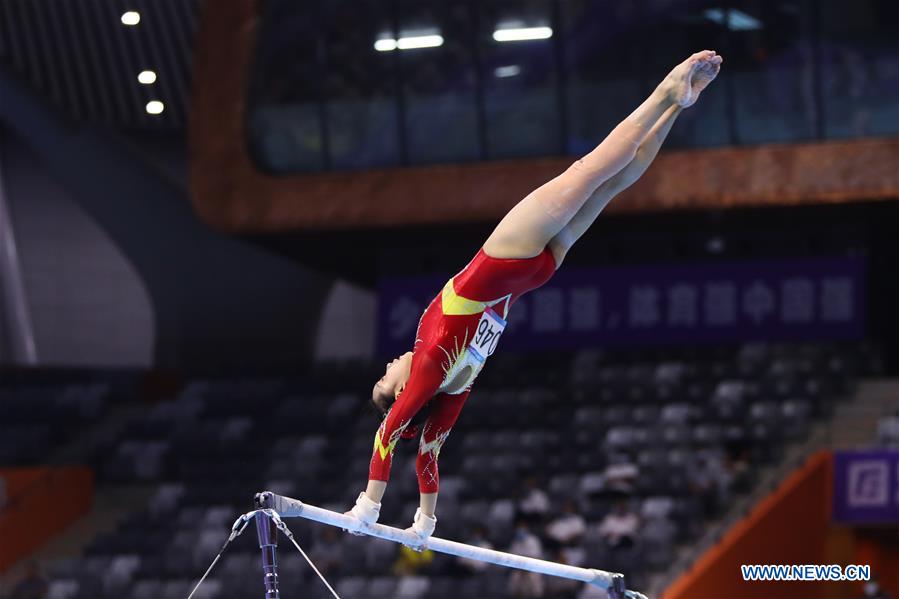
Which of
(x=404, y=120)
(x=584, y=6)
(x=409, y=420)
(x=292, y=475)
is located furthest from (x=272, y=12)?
(x=409, y=420)

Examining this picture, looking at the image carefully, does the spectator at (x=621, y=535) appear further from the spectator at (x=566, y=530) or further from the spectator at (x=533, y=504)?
the spectator at (x=533, y=504)

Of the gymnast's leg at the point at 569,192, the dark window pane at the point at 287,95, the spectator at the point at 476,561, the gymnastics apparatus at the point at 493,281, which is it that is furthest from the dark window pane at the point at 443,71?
the gymnast's leg at the point at 569,192

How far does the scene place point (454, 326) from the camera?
6926 millimetres

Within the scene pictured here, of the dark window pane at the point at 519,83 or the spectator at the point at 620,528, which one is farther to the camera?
the dark window pane at the point at 519,83

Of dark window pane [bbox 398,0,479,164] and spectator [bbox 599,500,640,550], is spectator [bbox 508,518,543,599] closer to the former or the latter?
spectator [bbox 599,500,640,550]

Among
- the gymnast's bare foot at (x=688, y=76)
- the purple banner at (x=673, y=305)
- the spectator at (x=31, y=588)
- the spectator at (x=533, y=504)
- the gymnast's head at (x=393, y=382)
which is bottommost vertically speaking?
the spectator at (x=31, y=588)

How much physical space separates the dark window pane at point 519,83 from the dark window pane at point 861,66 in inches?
106

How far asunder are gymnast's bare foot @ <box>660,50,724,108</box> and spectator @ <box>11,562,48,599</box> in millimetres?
9604

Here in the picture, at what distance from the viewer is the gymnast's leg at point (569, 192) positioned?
6770 mm

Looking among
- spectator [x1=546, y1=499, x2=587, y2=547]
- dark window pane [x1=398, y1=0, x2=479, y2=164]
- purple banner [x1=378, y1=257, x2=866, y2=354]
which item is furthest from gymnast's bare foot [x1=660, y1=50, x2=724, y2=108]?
purple banner [x1=378, y1=257, x2=866, y2=354]

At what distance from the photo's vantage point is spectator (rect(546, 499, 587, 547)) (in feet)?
44.8

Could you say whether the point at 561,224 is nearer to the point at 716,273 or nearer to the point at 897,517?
the point at 897,517

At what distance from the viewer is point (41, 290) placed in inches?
982

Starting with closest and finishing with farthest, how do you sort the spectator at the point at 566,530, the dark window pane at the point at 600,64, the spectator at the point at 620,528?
the spectator at the point at 620,528 → the spectator at the point at 566,530 → the dark window pane at the point at 600,64
